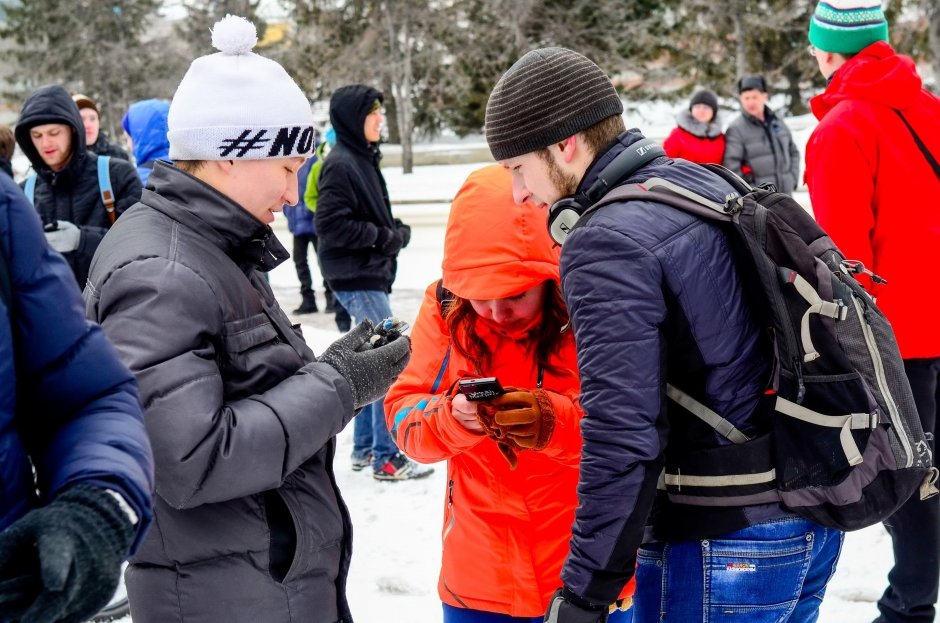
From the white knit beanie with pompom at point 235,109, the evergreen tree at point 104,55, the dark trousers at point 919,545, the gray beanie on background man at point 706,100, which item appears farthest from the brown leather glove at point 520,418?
the evergreen tree at point 104,55

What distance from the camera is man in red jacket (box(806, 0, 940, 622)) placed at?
3.11 metres

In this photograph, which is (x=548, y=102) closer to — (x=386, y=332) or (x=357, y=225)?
(x=386, y=332)

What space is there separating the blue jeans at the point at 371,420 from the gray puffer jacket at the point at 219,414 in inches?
122

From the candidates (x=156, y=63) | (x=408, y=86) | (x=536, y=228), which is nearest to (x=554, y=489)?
(x=536, y=228)

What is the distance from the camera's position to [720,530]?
6.40 ft

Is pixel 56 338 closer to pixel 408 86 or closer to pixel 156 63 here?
pixel 408 86

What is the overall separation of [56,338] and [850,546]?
3.69 metres

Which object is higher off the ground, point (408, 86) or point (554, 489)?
point (554, 489)

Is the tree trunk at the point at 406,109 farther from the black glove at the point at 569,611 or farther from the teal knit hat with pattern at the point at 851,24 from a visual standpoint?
the black glove at the point at 569,611

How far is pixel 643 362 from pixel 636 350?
0.09ft

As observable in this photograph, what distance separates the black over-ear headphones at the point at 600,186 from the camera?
76.9 inches

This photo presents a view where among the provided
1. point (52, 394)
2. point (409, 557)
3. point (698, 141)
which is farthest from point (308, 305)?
point (52, 394)

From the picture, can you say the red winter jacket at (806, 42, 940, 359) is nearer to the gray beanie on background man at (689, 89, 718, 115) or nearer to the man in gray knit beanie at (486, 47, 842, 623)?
the man in gray knit beanie at (486, 47, 842, 623)

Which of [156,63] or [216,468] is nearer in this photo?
[216,468]
